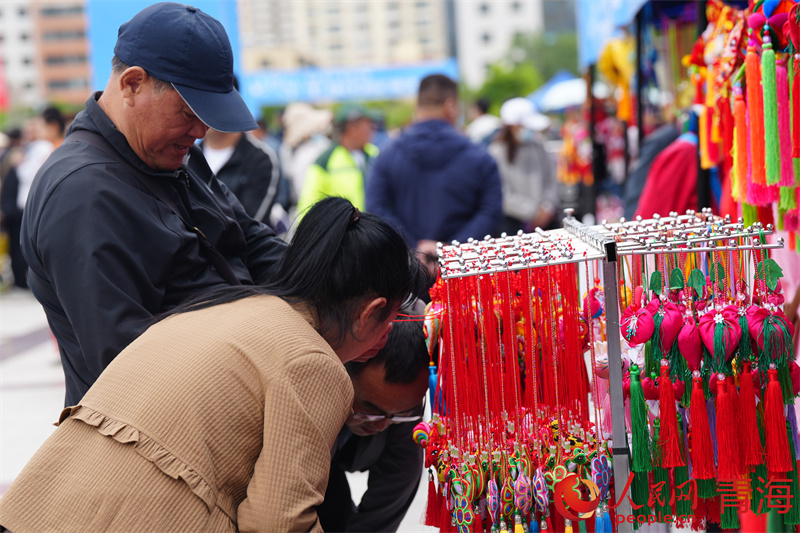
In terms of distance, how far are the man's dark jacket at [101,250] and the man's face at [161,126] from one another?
0.11 feet

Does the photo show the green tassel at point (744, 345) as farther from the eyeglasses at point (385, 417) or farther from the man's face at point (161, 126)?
the man's face at point (161, 126)

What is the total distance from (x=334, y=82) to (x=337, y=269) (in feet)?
57.7

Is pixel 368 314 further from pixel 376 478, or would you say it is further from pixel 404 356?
pixel 376 478

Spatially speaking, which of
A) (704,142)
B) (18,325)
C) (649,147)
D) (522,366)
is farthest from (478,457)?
(18,325)

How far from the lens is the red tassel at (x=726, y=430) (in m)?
1.51

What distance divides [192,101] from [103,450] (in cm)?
68

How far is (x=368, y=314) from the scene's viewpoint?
1.45 m

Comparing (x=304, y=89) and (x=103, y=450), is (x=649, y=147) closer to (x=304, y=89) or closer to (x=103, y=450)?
(x=103, y=450)

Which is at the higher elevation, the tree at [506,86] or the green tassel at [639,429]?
the tree at [506,86]

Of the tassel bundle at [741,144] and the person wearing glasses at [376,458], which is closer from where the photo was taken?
the person wearing glasses at [376,458]

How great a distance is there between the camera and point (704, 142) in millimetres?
2680

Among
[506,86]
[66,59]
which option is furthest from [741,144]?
[66,59]

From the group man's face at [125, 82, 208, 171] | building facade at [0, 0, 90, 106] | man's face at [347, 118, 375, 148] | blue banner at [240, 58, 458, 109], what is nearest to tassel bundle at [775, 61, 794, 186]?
man's face at [125, 82, 208, 171]

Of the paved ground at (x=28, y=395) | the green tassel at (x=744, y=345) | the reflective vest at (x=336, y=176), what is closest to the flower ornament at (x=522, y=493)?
the green tassel at (x=744, y=345)
